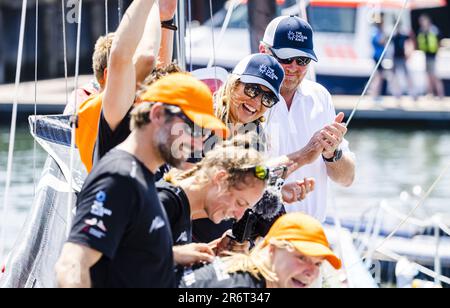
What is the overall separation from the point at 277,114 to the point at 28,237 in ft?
4.18

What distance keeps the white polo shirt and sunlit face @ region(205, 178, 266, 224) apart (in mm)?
1309

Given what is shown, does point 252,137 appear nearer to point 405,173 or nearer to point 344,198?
point 344,198

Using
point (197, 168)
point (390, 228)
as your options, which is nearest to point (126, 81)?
point (197, 168)

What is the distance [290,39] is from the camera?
16.5ft

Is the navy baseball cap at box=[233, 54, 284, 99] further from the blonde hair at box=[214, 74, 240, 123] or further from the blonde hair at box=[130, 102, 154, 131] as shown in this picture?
the blonde hair at box=[130, 102, 154, 131]

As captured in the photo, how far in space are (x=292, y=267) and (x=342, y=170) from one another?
64.5 inches

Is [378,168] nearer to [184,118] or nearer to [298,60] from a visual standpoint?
[298,60]

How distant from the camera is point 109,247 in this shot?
3.15 m

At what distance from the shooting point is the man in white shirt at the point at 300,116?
501 centimetres

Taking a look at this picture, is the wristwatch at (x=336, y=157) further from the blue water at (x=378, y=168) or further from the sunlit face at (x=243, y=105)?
the blue water at (x=378, y=168)

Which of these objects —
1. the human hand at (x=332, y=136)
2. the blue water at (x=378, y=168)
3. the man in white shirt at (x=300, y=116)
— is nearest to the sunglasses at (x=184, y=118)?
the human hand at (x=332, y=136)

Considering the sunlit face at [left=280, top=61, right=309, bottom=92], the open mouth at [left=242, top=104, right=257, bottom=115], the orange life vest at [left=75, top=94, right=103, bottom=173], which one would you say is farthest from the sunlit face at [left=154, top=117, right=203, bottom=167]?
the sunlit face at [left=280, top=61, right=309, bottom=92]

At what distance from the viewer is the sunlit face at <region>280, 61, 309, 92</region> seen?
504 cm

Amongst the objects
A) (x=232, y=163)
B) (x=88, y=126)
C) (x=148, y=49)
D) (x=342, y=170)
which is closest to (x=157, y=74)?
(x=148, y=49)
